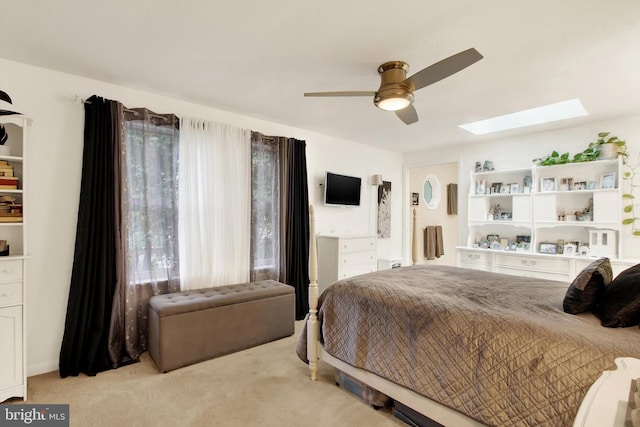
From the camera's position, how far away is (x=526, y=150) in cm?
417

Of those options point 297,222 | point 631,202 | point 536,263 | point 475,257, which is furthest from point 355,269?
point 631,202

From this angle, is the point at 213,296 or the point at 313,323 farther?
the point at 213,296

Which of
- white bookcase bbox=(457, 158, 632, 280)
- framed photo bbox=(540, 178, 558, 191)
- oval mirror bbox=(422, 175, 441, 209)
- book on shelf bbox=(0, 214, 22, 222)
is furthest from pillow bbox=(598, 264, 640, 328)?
oval mirror bbox=(422, 175, 441, 209)

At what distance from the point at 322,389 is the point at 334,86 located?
2.47 meters

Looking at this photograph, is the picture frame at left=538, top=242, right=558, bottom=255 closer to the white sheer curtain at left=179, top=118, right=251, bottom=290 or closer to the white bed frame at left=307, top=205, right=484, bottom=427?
the white bed frame at left=307, top=205, right=484, bottom=427

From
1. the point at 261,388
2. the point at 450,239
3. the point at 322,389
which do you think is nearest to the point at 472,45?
the point at 322,389

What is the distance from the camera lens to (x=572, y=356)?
4.28 ft

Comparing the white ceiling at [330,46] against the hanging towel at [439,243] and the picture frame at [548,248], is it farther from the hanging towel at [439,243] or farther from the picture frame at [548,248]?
the hanging towel at [439,243]

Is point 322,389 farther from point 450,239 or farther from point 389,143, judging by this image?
point 450,239

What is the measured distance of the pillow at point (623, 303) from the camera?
143 centimetres

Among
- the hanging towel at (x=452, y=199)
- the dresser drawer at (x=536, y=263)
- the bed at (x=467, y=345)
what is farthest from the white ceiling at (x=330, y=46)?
the hanging towel at (x=452, y=199)

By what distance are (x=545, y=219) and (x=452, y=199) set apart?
218 centimetres

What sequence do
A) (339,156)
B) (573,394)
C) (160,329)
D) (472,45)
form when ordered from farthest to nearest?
(339,156) → (160,329) → (472,45) → (573,394)

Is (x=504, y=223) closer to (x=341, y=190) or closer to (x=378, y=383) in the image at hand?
(x=341, y=190)
